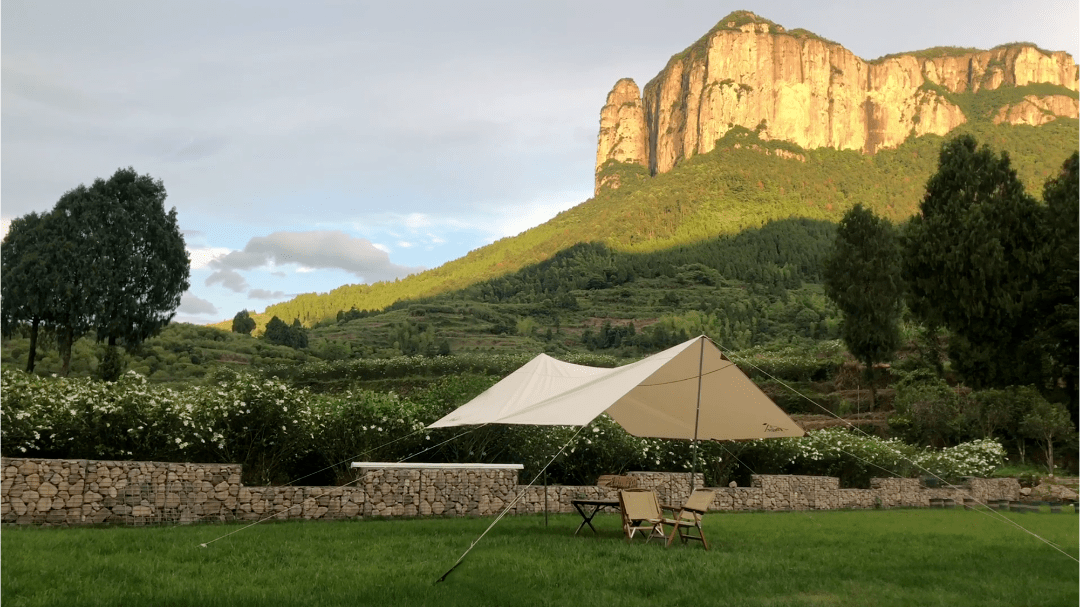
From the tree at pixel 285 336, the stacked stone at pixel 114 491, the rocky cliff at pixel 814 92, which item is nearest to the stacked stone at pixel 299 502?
the stacked stone at pixel 114 491

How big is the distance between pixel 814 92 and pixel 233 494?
106519 mm

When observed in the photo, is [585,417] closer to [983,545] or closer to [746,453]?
[983,545]

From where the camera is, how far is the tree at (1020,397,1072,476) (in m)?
18.6

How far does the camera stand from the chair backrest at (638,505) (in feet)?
25.7

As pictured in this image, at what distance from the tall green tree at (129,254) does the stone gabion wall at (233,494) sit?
2340cm

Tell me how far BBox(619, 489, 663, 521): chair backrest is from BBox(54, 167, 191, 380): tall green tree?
26994 millimetres

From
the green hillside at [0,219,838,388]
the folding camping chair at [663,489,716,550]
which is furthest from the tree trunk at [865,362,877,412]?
the folding camping chair at [663,489,716,550]

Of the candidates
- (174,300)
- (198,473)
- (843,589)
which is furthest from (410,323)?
(843,589)

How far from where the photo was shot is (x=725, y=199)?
81500mm

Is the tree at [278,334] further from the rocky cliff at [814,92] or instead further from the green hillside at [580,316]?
the rocky cliff at [814,92]

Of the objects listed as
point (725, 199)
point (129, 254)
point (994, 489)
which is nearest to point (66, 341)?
point (129, 254)

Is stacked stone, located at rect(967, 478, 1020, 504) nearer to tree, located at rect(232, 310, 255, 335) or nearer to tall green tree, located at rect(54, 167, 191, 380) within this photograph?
tall green tree, located at rect(54, 167, 191, 380)

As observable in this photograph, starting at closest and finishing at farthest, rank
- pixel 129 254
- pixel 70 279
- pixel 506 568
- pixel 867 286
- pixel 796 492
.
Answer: pixel 506 568 < pixel 796 492 < pixel 867 286 < pixel 70 279 < pixel 129 254

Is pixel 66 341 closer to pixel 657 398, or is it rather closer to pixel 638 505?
pixel 657 398
